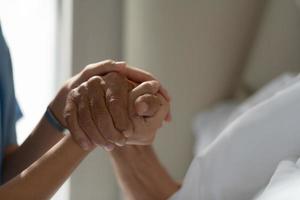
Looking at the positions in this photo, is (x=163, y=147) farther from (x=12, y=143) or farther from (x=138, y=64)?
(x=12, y=143)

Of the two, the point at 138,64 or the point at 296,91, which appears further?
the point at 138,64

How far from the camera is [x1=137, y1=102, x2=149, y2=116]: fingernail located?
0.78 metres

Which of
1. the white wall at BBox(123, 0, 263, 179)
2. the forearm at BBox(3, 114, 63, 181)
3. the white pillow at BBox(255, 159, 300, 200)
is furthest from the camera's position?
the white wall at BBox(123, 0, 263, 179)

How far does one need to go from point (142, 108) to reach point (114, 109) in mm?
43

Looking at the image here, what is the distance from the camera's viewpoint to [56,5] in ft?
4.07

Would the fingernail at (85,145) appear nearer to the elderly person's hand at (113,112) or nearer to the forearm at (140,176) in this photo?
the elderly person's hand at (113,112)

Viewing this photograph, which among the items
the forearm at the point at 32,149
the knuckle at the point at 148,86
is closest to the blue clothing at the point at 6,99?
the forearm at the point at 32,149

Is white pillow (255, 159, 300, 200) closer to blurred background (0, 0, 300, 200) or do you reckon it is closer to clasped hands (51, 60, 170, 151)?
clasped hands (51, 60, 170, 151)

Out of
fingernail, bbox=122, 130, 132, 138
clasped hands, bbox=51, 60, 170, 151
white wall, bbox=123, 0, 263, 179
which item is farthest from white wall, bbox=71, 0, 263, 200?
fingernail, bbox=122, 130, 132, 138

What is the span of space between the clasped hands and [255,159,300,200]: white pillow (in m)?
0.18

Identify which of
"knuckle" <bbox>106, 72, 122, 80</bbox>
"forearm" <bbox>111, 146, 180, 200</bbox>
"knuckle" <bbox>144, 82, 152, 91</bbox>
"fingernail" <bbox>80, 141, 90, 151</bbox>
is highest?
"knuckle" <bbox>144, 82, 152, 91</bbox>

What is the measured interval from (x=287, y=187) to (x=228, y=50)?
52cm

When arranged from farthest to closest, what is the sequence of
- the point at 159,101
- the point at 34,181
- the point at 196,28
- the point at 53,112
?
the point at 196,28 → the point at 53,112 → the point at 159,101 → the point at 34,181

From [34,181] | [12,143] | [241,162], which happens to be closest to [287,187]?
[241,162]
